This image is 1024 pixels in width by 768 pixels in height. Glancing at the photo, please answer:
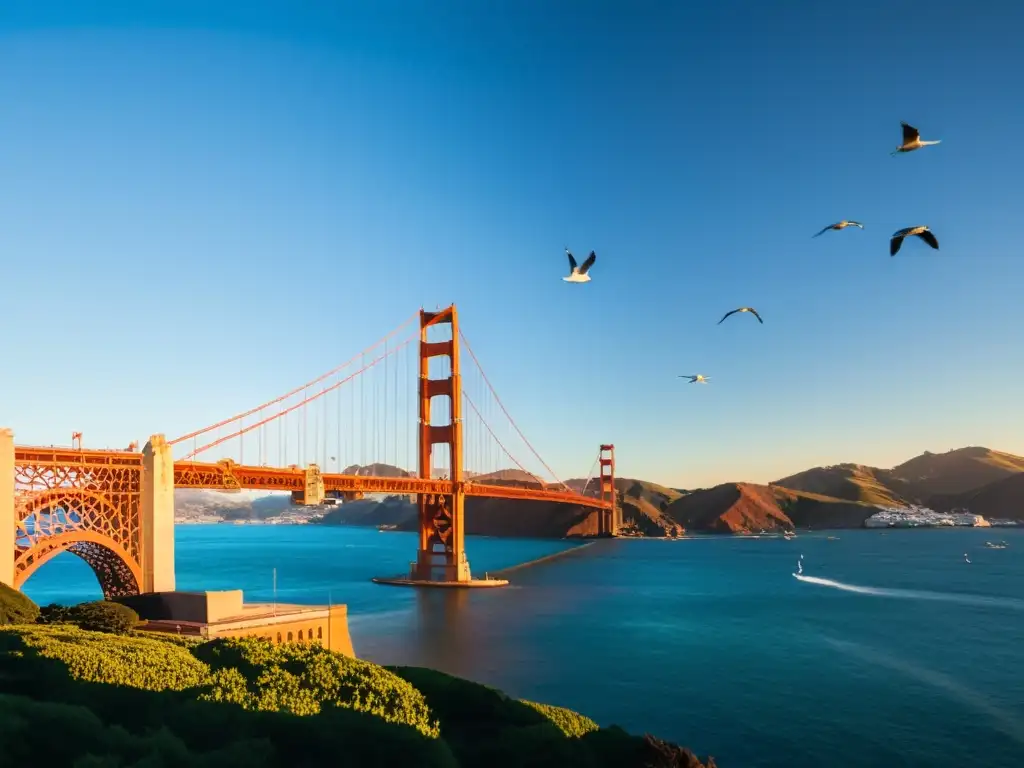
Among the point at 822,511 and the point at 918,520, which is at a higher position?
the point at 822,511

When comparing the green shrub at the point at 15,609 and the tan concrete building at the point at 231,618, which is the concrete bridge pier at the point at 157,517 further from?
the green shrub at the point at 15,609

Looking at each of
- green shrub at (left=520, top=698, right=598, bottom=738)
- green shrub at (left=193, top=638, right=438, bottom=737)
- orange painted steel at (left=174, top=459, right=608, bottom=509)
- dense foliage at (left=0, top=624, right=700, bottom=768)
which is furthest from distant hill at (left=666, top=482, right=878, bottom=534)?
green shrub at (left=193, top=638, right=438, bottom=737)

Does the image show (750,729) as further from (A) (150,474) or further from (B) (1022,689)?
(A) (150,474)

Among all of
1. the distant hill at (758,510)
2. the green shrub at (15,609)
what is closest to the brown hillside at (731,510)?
the distant hill at (758,510)

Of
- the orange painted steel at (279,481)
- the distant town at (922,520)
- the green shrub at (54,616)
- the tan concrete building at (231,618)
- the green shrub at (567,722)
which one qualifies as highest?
the orange painted steel at (279,481)

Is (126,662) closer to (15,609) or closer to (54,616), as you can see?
(15,609)

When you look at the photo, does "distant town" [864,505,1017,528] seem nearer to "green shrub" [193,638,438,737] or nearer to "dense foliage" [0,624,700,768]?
"dense foliage" [0,624,700,768]

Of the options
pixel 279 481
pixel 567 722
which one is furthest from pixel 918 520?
pixel 567 722
